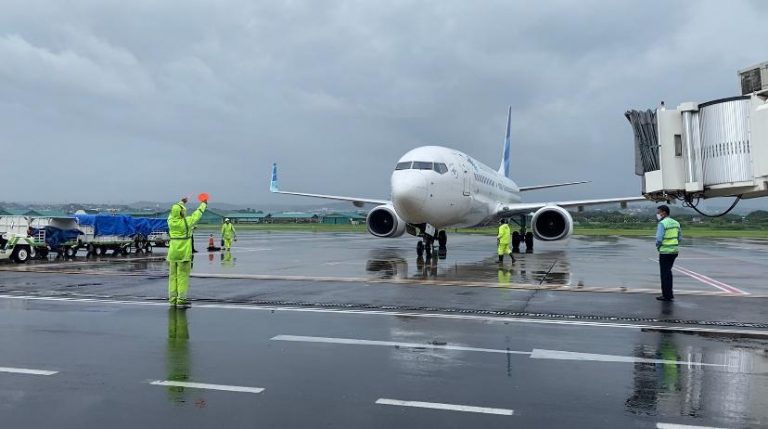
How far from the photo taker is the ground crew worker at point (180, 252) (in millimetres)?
9867

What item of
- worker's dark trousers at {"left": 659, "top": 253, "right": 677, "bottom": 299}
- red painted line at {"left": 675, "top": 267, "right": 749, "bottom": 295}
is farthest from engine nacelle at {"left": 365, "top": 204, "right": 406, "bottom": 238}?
worker's dark trousers at {"left": 659, "top": 253, "right": 677, "bottom": 299}

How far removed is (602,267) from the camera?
18016mm

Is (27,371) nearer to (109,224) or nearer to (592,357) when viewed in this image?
(592,357)

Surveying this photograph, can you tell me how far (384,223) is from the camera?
79.4 ft

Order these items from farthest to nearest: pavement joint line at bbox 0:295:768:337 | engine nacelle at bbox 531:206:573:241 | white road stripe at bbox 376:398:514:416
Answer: engine nacelle at bbox 531:206:573:241 → pavement joint line at bbox 0:295:768:337 → white road stripe at bbox 376:398:514:416

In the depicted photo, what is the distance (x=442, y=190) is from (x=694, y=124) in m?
14.2

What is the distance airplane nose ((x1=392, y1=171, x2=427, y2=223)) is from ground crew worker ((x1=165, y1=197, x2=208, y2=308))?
28.2 ft

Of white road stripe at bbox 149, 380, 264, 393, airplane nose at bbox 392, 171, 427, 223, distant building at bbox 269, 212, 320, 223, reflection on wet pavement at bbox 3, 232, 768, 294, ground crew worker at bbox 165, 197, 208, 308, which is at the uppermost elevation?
distant building at bbox 269, 212, 320, 223

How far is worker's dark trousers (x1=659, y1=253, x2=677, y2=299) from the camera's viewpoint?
10.6 m

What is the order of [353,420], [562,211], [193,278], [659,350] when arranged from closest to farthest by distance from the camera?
[353,420], [659,350], [193,278], [562,211]

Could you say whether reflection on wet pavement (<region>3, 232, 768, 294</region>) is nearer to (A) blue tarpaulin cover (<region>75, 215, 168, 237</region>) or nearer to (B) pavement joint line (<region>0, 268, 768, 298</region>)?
(B) pavement joint line (<region>0, 268, 768, 298</region>)

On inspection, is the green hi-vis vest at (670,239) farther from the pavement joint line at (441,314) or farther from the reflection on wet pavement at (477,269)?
the pavement joint line at (441,314)

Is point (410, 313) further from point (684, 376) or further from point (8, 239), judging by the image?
point (8, 239)

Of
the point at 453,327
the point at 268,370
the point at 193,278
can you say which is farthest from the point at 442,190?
the point at 268,370
